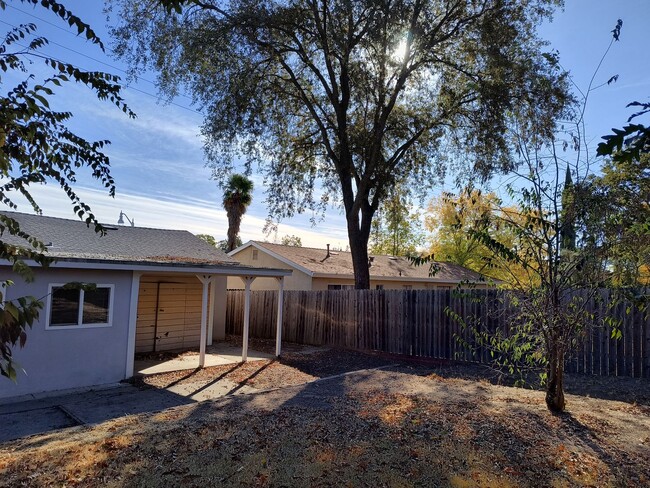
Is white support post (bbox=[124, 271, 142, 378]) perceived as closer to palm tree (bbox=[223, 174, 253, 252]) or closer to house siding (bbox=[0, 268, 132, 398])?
house siding (bbox=[0, 268, 132, 398])

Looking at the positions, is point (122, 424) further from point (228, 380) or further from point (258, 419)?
point (228, 380)

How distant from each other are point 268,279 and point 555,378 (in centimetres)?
1728

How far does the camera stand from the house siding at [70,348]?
8.15m

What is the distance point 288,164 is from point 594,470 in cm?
1432

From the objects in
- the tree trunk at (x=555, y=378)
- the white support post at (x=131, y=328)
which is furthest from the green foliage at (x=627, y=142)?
the white support post at (x=131, y=328)

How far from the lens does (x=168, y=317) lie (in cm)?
1357

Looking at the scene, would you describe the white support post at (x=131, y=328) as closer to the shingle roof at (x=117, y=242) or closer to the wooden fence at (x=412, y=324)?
the shingle roof at (x=117, y=242)

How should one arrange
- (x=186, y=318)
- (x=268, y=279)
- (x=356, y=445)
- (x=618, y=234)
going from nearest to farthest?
(x=356, y=445)
(x=618, y=234)
(x=186, y=318)
(x=268, y=279)

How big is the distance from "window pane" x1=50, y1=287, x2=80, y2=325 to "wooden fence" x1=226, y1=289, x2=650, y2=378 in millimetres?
7250

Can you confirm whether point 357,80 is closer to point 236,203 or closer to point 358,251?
point 358,251

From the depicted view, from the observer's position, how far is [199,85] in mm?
13805

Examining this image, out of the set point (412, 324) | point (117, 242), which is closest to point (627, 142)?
point (412, 324)

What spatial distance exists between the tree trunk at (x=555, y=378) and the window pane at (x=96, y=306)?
8.09m

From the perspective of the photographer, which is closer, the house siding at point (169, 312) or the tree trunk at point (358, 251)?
the house siding at point (169, 312)
